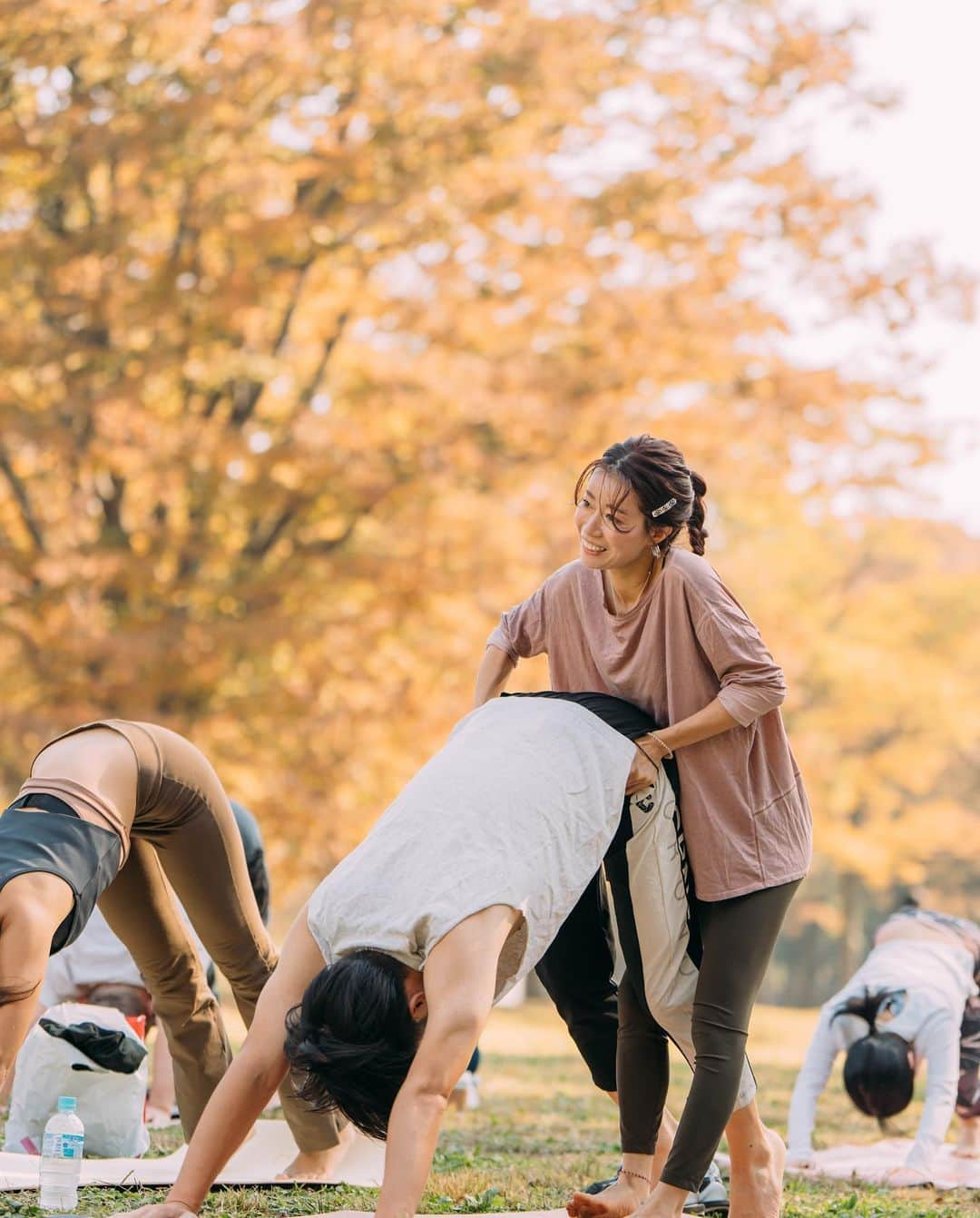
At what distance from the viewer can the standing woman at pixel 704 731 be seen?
3.65 meters

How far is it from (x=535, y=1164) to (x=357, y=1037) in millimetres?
2620

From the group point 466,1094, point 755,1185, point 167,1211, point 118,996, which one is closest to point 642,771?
point 755,1185

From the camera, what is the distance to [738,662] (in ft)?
12.1

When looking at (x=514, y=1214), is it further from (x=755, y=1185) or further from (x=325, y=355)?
(x=325, y=355)

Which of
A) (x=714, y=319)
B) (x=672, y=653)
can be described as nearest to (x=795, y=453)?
(x=714, y=319)

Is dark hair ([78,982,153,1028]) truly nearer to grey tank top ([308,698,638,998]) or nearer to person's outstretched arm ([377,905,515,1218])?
grey tank top ([308,698,638,998])

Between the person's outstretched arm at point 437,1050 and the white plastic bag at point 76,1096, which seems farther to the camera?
the white plastic bag at point 76,1096

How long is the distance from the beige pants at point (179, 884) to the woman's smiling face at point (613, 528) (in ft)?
3.76

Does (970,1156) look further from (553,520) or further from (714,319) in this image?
(714,319)

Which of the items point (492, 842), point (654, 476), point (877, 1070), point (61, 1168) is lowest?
point (877, 1070)

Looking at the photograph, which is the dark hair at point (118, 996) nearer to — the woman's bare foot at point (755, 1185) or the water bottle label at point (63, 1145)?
the water bottle label at point (63, 1145)

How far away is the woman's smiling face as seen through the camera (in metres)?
3.77

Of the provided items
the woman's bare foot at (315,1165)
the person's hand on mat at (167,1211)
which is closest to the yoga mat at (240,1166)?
the woman's bare foot at (315,1165)

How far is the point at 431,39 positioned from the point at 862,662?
898 cm
